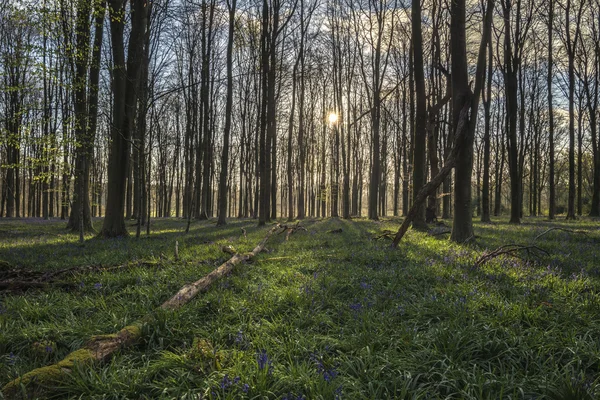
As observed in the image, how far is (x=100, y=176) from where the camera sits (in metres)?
40.0

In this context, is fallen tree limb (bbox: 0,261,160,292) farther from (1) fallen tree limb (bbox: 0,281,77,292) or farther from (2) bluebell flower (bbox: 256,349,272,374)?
(2) bluebell flower (bbox: 256,349,272,374)

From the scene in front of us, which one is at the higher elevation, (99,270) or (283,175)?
(283,175)

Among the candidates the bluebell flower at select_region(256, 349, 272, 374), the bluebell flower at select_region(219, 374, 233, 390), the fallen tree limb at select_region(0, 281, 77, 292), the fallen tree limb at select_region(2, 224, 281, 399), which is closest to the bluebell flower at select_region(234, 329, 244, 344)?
the bluebell flower at select_region(256, 349, 272, 374)

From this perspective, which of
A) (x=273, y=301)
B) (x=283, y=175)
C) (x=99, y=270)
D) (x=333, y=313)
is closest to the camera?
(x=333, y=313)

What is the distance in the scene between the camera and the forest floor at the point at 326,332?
224 centimetres

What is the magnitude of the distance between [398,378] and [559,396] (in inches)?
41.0

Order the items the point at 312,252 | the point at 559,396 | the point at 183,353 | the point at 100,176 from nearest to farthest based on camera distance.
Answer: the point at 559,396
the point at 183,353
the point at 312,252
the point at 100,176

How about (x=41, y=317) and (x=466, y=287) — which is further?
(x=466, y=287)

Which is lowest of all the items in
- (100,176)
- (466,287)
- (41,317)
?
(41,317)

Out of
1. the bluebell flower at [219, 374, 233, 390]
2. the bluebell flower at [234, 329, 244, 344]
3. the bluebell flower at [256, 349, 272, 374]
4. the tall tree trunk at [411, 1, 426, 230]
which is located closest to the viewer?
the bluebell flower at [219, 374, 233, 390]

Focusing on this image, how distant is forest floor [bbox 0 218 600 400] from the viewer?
2.24m

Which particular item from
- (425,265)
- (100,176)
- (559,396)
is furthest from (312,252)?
(100,176)

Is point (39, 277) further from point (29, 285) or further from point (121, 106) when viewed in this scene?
point (121, 106)

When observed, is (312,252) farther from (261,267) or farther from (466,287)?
(466,287)
